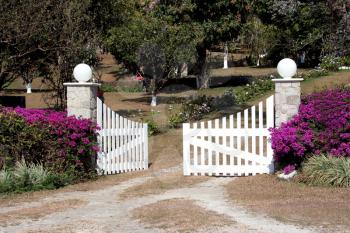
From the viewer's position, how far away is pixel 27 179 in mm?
9453

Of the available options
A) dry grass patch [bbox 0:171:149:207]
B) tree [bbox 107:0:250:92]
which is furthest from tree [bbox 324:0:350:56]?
tree [bbox 107:0:250:92]

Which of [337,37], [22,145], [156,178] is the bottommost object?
[156,178]

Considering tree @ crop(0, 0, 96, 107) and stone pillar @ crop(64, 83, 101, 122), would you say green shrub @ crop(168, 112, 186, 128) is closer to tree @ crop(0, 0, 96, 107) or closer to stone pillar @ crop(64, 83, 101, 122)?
tree @ crop(0, 0, 96, 107)

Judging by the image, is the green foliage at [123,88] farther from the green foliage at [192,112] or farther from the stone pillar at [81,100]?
the stone pillar at [81,100]

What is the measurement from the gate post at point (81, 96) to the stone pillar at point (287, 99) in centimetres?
375

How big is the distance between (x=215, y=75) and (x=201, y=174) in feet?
93.3

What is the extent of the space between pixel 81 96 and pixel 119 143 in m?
1.43

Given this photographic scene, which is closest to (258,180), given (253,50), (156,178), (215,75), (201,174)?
(201,174)

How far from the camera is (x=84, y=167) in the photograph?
10805 millimetres

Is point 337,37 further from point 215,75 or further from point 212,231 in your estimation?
point 215,75

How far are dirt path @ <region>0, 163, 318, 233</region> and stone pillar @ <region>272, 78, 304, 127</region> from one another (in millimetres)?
1950

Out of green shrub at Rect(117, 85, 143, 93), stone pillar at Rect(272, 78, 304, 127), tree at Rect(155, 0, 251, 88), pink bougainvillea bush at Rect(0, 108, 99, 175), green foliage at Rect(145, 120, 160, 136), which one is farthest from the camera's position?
green shrub at Rect(117, 85, 143, 93)

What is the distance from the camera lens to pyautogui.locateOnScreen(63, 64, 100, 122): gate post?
10.8m

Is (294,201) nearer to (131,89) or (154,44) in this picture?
(154,44)
